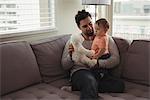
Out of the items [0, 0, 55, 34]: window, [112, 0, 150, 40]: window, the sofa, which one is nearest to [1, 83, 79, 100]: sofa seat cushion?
the sofa

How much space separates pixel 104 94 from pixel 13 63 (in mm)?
829

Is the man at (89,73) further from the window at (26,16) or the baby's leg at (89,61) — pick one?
the window at (26,16)

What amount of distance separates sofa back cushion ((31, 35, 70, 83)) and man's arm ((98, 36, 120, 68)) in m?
0.46

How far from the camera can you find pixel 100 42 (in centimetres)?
202

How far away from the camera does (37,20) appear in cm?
259

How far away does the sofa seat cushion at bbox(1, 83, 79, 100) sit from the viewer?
1745 millimetres

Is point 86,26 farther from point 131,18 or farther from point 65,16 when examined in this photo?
point 131,18

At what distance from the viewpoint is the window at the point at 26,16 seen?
225cm

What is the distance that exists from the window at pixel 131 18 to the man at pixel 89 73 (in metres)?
0.94

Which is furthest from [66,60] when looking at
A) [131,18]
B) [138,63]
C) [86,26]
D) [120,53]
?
[131,18]

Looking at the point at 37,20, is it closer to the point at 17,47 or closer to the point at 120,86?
the point at 17,47

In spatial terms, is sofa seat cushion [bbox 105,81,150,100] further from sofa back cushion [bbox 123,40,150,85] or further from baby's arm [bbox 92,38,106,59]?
baby's arm [bbox 92,38,106,59]

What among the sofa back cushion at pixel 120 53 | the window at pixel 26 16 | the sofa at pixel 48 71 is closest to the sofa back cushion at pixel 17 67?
the sofa at pixel 48 71

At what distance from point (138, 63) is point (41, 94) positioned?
95cm
